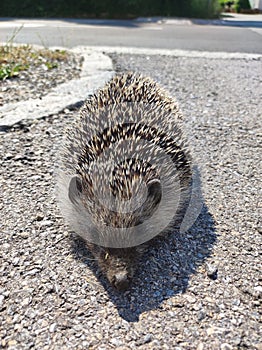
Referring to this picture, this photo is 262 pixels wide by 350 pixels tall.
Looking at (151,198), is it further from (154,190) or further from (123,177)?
(123,177)

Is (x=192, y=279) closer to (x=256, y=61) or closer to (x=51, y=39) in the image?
(x=256, y=61)

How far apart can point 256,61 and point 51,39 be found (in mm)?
5651

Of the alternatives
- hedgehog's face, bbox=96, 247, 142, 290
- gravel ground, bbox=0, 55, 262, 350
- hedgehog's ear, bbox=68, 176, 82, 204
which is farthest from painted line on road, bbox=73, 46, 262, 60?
hedgehog's face, bbox=96, 247, 142, 290

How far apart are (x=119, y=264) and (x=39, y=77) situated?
4720 mm

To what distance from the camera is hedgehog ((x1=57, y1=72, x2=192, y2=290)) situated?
2.60m

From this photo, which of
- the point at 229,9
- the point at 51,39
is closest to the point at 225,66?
the point at 51,39

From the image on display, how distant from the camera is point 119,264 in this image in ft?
8.25

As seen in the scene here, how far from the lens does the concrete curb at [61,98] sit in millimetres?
5008

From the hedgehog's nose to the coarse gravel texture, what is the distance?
12.1 ft

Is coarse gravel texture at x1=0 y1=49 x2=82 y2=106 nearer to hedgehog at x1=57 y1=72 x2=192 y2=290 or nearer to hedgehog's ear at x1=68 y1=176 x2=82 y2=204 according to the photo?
hedgehog at x1=57 y1=72 x2=192 y2=290

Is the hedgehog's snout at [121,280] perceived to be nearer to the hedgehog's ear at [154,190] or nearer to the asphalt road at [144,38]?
the hedgehog's ear at [154,190]

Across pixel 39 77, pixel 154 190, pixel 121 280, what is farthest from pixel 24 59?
pixel 121 280

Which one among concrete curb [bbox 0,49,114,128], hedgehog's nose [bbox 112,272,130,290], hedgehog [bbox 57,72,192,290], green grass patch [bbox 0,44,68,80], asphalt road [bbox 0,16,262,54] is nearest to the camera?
hedgehog's nose [bbox 112,272,130,290]

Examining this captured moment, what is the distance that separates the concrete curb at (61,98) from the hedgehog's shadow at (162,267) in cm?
250
